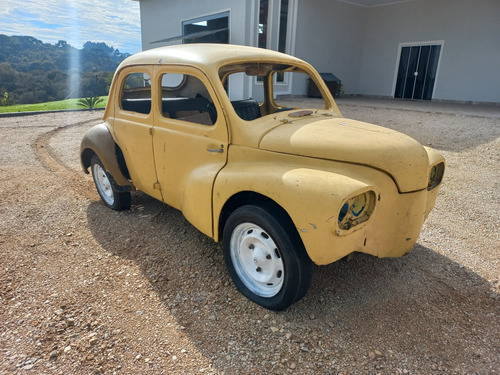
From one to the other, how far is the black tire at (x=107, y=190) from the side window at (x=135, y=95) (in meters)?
0.82

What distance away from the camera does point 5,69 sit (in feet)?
82.1

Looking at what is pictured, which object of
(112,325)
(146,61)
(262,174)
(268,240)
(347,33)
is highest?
(347,33)

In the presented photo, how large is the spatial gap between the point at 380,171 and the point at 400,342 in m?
1.15

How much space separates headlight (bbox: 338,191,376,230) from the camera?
2.16m

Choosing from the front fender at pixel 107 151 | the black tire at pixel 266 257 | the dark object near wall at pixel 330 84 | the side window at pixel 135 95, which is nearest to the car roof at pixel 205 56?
the side window at pixel 135 95

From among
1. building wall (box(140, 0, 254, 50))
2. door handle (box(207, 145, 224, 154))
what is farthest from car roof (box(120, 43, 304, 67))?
building wall (box(140, 0, 254, 50))

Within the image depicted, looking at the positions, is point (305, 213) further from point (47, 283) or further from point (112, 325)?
point (47, 283)

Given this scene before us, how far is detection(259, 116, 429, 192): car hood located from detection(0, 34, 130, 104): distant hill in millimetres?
18687

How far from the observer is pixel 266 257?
8.23 feet

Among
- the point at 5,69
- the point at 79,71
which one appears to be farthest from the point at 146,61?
the point at 5,69

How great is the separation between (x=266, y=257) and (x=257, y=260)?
0.08 m

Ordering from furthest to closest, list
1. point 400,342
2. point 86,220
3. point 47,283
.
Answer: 1. point 86,220
2. point 47,283
3. point 400,342

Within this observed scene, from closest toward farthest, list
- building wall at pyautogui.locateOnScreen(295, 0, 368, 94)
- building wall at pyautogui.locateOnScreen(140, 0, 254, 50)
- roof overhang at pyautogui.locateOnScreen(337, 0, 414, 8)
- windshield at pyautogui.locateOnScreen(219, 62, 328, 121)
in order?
windshield at pyautogui.locateOnScreen(219, 62, 328, 121) < building wall at pyautogui.locateOnScreen(140, 0, 254, 50) < building wall at pyautogui.locateOnScreen(295, 0, 368, 94) < roof overhang at pyautogui.locateOnScreen(337, 0, 414, 8)

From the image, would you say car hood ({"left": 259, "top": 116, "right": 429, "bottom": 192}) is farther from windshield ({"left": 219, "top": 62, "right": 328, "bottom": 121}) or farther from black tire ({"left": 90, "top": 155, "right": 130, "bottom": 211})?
black tire ({"left": 90, "top": 155, "right": 130, "bottom": 211})
